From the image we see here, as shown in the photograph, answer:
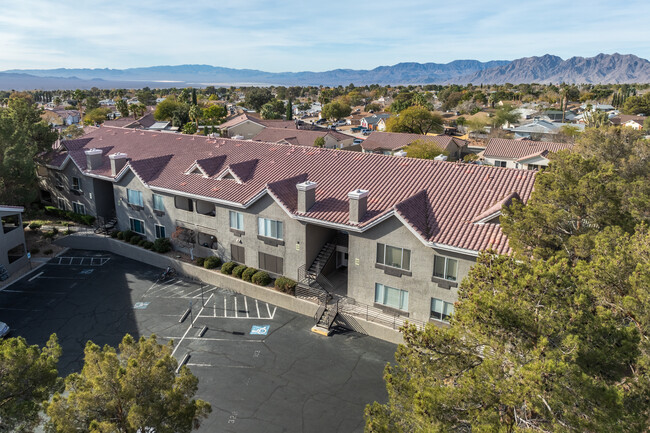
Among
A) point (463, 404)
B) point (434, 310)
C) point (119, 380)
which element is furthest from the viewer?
point (434, 310)

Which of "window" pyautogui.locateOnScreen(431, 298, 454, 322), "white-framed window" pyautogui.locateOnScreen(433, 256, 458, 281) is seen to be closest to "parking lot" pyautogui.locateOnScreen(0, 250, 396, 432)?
"window" pyautogui.locateOnScreen(431, 298, 454, 322)

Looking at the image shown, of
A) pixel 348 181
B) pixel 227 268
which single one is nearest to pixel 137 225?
pixel 227 268

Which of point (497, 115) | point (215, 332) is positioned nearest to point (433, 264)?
point (215, 332)

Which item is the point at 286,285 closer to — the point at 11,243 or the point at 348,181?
the point at 348,181

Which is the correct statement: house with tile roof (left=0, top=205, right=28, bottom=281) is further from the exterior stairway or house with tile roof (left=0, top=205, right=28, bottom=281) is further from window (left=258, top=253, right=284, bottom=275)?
the exterior stairway

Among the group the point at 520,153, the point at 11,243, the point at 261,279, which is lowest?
the point at 261,279

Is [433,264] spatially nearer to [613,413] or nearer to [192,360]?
[192,360]

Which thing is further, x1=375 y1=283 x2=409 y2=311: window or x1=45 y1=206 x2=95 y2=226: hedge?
x1=45 y1=206 x2=95 y2=226: hedge
